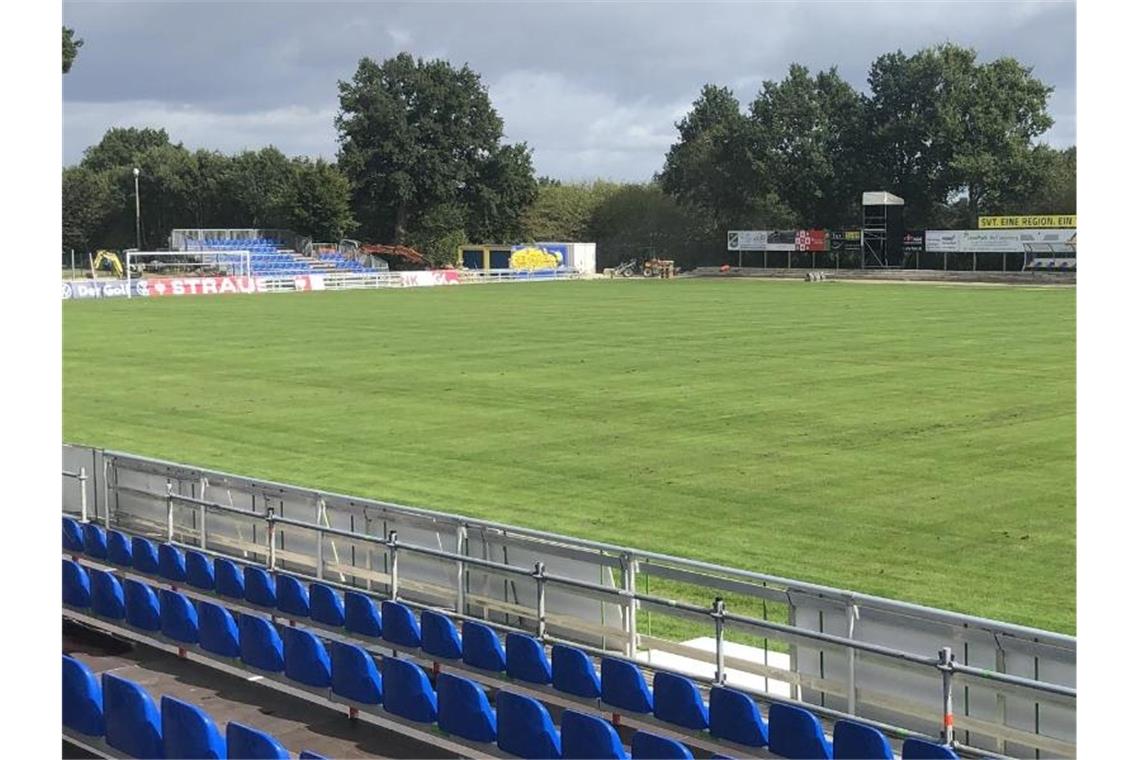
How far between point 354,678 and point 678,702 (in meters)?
2.51

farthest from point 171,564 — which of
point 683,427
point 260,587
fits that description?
→ point 683,427

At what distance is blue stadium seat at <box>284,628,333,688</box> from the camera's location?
10.9 m

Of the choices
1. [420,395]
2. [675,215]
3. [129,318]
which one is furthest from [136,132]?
[420,395]

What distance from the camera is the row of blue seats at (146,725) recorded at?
8047 mm

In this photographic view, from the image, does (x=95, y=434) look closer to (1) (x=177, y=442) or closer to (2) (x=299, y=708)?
(1) (x=177, y=442)

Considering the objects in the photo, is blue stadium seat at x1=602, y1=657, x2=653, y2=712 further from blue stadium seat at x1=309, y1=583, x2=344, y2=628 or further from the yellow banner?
the yellow banner

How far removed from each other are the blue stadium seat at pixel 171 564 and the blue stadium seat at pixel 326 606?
212 cm

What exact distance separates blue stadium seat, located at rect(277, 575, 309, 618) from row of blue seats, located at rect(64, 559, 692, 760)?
0.89 m

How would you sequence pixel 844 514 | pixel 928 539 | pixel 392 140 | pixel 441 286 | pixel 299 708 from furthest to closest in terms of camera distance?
pixel 392 140 → pixel 441 286 → pixel 844 514 → pixel 928 539 → pixel 299 708

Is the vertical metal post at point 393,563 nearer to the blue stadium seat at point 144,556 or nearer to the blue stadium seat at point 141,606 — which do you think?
the blue stadium seat at point 141,606

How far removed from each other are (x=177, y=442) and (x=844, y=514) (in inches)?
480

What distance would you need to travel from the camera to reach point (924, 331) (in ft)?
145

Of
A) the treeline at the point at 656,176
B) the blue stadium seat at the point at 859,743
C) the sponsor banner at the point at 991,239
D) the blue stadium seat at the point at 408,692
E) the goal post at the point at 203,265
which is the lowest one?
the blue stadium seat at the point at 408,692

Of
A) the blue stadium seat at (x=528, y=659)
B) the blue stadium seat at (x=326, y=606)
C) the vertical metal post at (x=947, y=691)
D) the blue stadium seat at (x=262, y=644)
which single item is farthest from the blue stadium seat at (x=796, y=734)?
the blue stadium seat at (x=326, y=606)
